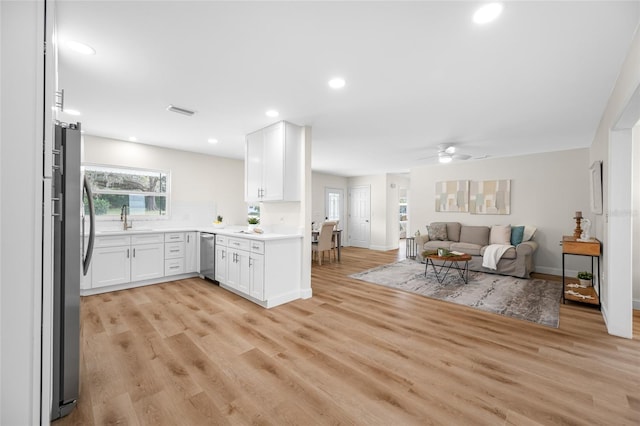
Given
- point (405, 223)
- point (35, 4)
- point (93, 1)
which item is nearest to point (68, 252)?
point (35, 4)

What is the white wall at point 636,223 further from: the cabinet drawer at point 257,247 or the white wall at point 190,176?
the white wall at point 190,176

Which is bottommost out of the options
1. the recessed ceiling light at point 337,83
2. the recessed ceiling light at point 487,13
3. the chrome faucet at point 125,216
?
the chrome faucet at point 125,216

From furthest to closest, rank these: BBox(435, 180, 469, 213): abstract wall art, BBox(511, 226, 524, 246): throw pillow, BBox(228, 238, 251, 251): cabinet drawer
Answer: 1. BBox(435, 180, 469, 213): abstract wall art
2. BBox(511, 226, 524, 246): throw pillow
3. BBox(228, 238, 251, 251): cabinet drawer

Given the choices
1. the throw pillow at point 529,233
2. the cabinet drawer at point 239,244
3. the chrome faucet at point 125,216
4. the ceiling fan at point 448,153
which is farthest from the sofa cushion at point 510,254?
the chrome faucet at point 125,216

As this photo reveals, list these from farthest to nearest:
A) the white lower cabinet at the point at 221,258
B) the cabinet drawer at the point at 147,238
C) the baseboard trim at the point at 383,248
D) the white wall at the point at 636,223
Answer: the baseboard trim at the point at 383,248, the cabinet drawer at the point at 147,238, the white lower cabinet at the point at 221,258, the white wall at the point at 636,223

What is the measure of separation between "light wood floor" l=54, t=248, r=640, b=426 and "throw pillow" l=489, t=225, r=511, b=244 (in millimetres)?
2208

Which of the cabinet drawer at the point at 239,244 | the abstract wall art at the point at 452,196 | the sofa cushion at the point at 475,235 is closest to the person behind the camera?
the cabinet drawer at the point at 239,244

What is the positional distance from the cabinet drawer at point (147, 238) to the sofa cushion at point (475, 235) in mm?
6126

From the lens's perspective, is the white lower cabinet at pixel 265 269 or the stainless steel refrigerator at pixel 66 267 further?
the white lower cabinet at pixel 265 269

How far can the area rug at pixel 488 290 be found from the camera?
11.3ft

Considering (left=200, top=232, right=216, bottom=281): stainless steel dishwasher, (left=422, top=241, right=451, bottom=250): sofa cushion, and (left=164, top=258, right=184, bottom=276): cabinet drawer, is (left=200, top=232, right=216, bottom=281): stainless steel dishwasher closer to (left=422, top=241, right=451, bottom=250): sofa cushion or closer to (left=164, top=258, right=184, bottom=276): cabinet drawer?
(left=164, top=258, right=184, bottom=276): cabinet drawer

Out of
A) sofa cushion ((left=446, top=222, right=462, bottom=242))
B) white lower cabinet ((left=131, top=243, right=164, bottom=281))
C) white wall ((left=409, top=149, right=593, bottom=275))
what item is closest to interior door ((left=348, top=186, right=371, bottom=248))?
sofa cushion ((left=446, top=222, right=462, bottom=242))

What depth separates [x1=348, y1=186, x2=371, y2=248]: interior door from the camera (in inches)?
358

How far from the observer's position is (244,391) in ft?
6.27
